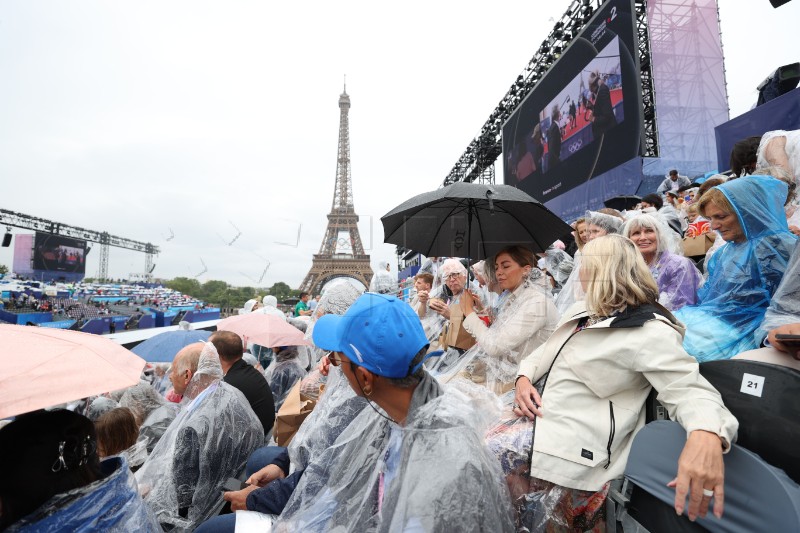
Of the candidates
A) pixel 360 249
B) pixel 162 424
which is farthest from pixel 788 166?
pixel 360 249

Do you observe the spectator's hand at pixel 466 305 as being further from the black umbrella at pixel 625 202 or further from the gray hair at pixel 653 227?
the black umbrella at pixel 625 202

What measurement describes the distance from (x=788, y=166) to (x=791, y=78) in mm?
3644

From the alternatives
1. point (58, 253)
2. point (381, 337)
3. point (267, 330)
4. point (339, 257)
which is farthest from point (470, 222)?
point (58, 253)

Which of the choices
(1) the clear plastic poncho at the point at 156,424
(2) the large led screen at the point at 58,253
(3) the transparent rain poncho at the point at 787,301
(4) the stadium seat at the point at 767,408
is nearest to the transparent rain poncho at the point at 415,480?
(4) the stadium seat at the point at 767,408

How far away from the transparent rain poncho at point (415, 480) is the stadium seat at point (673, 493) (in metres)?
0.39

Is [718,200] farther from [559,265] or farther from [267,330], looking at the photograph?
[267,330]

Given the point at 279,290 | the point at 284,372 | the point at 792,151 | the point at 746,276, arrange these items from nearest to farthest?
1. the point at 746,276
2. the point at 792,151
3. the point at 284,372
4. the point at 279,290

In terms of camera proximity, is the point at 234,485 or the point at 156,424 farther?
the point at 156,424

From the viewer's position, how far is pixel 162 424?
2.65 metres

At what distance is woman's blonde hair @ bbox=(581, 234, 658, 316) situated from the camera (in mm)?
1416

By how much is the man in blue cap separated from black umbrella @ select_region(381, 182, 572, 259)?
4.86ft

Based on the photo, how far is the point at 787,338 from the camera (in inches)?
41.3

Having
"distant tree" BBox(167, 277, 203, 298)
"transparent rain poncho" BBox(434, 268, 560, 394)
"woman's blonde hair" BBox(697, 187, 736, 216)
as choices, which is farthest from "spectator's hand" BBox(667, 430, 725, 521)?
"distant tree" BBox(167, 277, 203, 298)

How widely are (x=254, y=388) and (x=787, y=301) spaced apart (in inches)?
120
